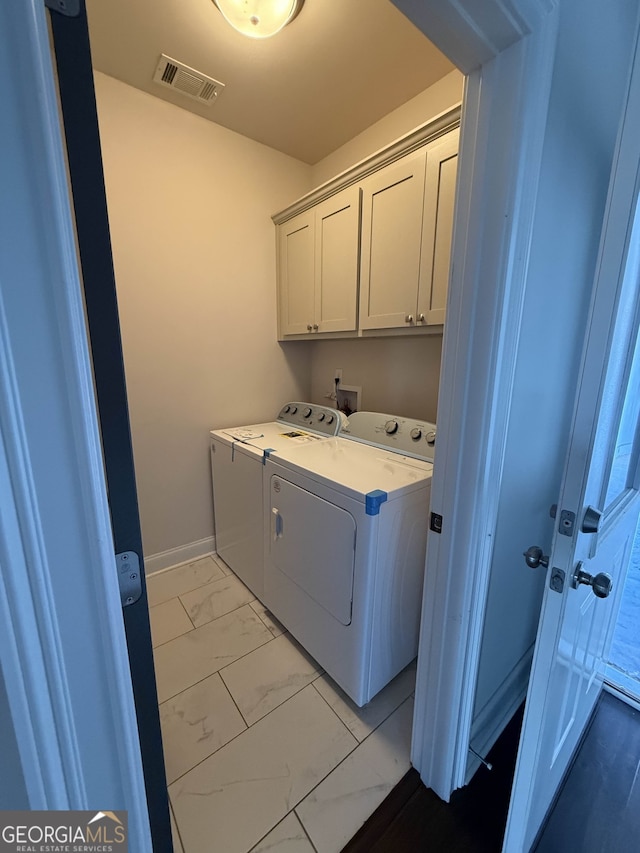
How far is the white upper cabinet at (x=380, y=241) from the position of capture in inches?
58.3

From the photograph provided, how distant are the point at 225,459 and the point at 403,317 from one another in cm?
132

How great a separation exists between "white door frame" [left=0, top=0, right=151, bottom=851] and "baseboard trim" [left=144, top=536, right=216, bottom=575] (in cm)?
192

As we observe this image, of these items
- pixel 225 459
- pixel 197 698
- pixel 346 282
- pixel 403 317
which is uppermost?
pixel 346 282

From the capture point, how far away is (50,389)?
1.28 feet

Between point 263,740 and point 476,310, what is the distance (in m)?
1.66

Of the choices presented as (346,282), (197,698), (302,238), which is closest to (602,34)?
(346,282)

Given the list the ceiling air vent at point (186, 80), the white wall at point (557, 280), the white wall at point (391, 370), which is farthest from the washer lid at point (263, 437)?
the ceiling air vent at point (186, 80)

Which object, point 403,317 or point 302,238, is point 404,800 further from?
point 302,238

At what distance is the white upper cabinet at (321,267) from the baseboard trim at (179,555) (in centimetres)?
163

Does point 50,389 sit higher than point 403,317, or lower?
lower

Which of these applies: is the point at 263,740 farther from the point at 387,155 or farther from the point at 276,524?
the point at 387,155

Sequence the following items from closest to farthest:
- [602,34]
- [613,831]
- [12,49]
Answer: [12,49]
[602,34]
[613,831]

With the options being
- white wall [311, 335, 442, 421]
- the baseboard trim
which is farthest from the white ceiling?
the baseboard trim

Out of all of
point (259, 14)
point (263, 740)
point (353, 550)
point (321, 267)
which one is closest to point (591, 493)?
point (353, 550)
